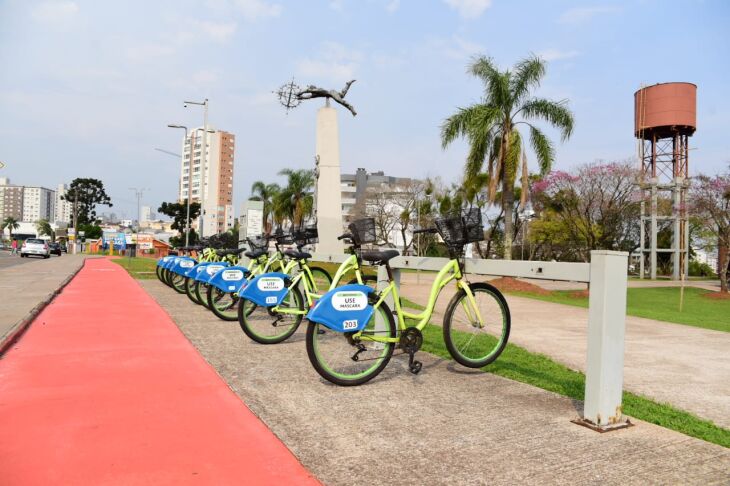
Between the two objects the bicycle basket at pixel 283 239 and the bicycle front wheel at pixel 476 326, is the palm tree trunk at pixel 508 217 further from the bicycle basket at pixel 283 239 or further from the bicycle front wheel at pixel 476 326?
the bicycle front wheel at pixel 476 326

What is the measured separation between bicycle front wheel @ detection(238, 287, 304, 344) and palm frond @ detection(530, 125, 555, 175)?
17.6 m

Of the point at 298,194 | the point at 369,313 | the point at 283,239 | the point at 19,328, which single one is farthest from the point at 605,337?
the point at 298,194

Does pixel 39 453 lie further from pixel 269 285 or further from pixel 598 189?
pixel 598 189

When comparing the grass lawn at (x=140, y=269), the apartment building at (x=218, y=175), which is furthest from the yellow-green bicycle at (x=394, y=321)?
the apartment building at (x=218, y=175)

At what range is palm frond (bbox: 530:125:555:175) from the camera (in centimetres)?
2152

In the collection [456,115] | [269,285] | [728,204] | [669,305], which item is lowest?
[669,305]

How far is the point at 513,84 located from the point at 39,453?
846 inches

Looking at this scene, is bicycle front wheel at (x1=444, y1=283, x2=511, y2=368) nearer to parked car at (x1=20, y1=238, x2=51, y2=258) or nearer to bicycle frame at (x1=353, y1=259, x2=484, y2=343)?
bicycle frame at (x1=353, y1=259, x2=484, y2=343)

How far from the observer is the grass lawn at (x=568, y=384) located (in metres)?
3.83

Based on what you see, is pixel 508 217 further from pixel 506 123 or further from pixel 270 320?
pixel 270 320

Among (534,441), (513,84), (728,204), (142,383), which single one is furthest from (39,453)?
(728,204)

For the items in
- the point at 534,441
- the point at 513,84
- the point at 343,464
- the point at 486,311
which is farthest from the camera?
the point at 513,84

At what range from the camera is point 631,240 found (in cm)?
5406

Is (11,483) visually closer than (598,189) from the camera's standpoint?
Yes
